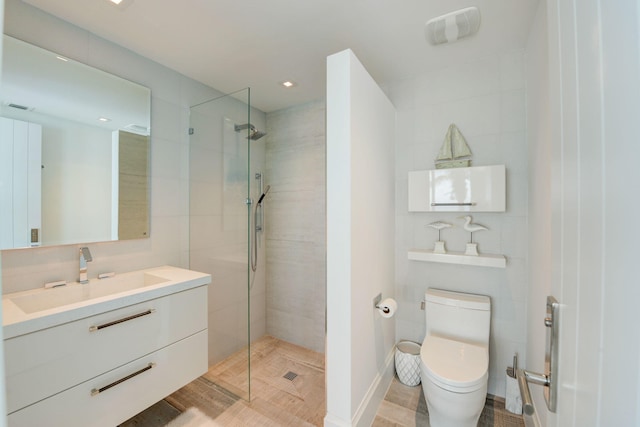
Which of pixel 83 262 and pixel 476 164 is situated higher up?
pixel 476 164

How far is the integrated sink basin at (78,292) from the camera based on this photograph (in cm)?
142

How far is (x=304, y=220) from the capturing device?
2.73 m

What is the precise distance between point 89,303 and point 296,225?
1739mm

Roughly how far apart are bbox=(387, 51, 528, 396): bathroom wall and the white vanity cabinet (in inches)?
65.1

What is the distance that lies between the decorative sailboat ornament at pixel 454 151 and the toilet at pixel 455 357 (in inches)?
38.6

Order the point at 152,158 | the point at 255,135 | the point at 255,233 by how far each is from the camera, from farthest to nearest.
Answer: the point at 255,233 < the point at 255,135 < the point at 152,158

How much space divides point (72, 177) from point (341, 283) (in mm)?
1740

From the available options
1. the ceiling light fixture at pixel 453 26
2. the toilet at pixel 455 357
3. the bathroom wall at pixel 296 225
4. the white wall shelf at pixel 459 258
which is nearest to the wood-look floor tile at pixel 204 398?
the bathroom wall at pixel 296 225

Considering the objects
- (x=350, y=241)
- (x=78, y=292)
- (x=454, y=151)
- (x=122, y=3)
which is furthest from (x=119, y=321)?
(x=454, y=151)

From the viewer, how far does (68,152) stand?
1.61 meters

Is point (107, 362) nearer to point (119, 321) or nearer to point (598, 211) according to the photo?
point (119, 321)

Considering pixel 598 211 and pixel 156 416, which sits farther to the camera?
pixel 156 416

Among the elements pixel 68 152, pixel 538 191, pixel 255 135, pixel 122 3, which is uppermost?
pixel 122 3

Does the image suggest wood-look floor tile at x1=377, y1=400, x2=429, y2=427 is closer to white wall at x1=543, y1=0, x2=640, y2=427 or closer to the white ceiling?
white wall at x1=543, y1=0, x2=640, y2=427
